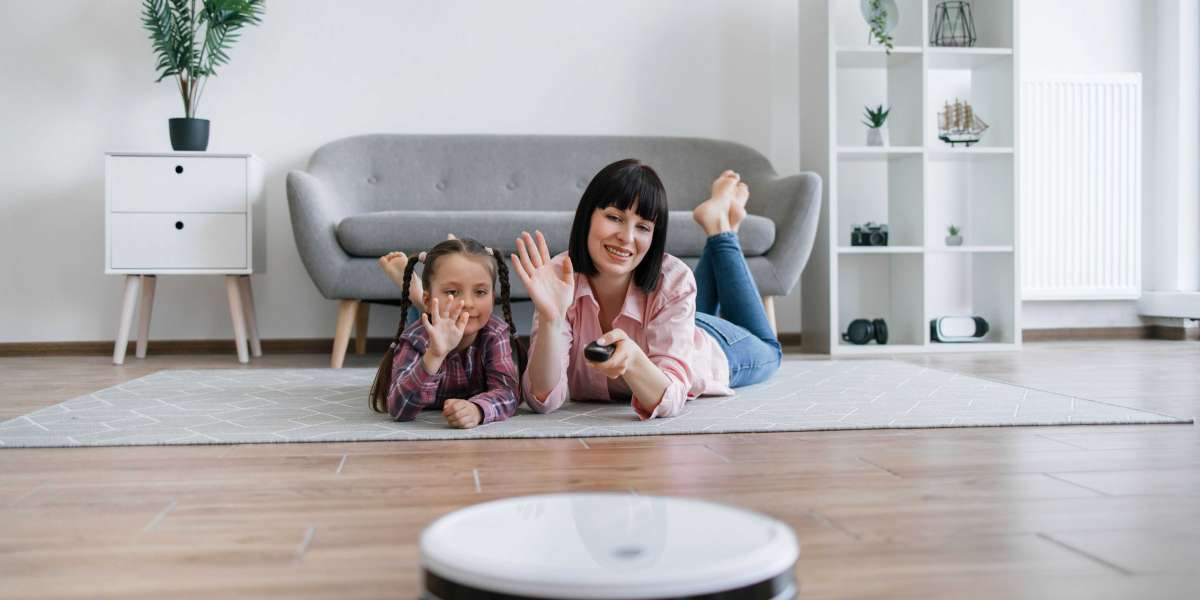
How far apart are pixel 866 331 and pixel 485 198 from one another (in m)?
1.46

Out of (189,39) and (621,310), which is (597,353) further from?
(189,39)

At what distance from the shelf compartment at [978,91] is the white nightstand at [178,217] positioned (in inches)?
92.6

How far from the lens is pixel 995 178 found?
11.8 ft

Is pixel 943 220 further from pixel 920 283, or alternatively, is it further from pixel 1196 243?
pixel 1196 243

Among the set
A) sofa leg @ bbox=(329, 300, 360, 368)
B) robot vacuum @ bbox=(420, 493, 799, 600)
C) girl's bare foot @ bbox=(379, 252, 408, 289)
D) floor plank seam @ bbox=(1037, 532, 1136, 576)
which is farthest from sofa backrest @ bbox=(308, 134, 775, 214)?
robot vacuum @ bbox=(420, 493, 799, 600)

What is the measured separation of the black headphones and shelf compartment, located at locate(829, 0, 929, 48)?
106cm

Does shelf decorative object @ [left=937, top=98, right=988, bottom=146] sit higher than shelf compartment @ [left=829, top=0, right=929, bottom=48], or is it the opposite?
shelf compartment @ [left=829, top=0, right=929, bottom=48]

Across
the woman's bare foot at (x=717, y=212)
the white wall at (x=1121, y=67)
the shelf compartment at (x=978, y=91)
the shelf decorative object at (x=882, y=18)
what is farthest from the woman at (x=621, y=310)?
the white wall at (x=1121, y=67)

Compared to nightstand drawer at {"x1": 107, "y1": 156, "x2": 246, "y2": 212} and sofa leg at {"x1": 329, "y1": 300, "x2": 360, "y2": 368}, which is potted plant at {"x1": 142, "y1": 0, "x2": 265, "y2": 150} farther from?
sofa leg at {"x1": 329, "y1": 300, "x2": 360, "y2": 368}

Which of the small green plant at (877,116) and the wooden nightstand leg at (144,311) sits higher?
the small green plant at (877,116)

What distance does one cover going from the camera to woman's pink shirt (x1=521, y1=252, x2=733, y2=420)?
171cm

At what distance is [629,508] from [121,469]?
85cm

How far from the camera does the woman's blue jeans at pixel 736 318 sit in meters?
2.11

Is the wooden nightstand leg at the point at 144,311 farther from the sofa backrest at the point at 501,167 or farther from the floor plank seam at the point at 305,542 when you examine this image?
the floor plank seam at the point at 305,542
